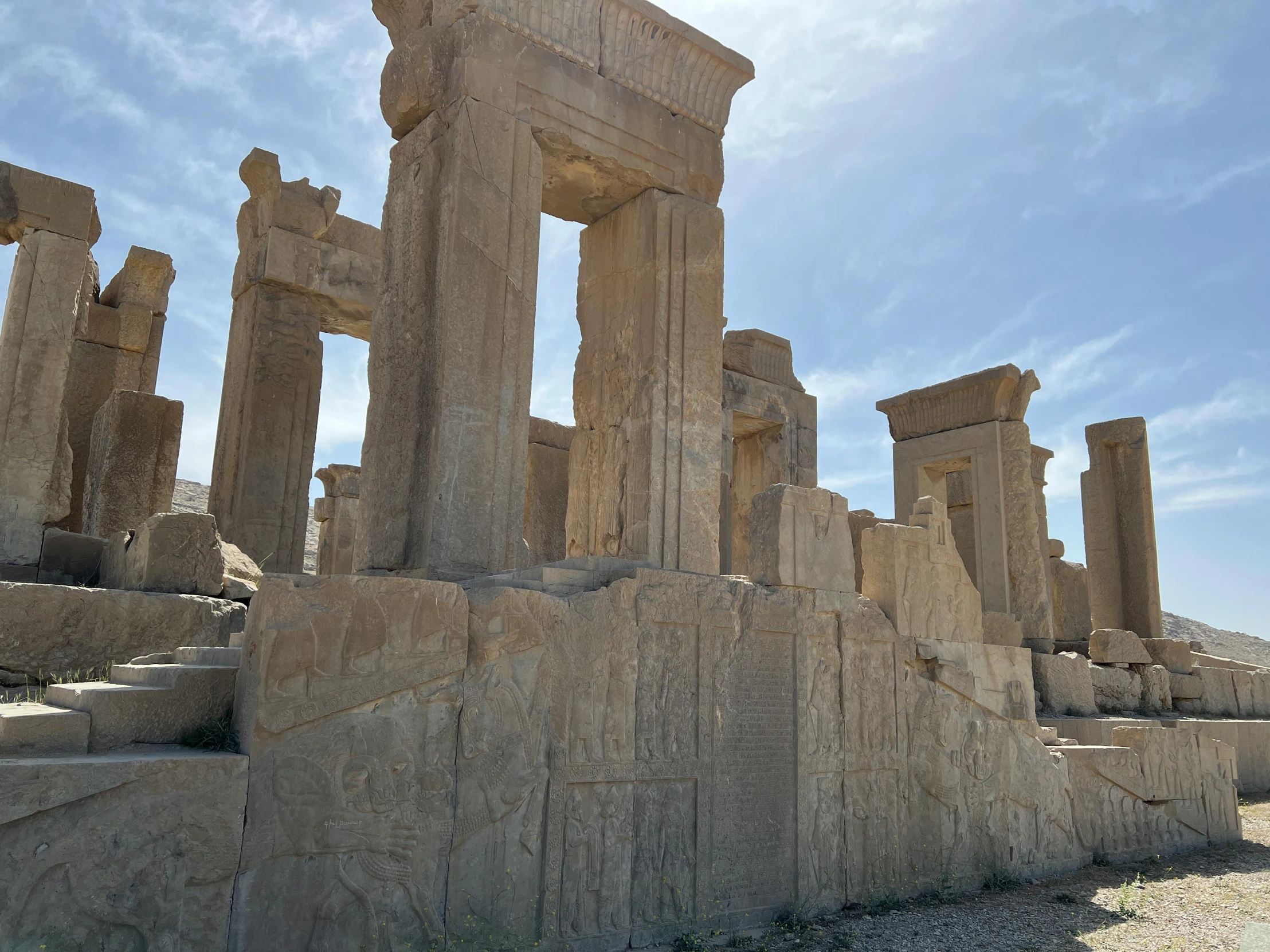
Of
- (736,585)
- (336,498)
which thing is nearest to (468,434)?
(736,585)

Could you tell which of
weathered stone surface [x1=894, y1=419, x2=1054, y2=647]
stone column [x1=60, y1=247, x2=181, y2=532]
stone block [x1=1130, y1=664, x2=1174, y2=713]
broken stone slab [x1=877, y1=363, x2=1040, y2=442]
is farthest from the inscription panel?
broken stone slab [x1=877, y1=363, x2=1040, y2=442]

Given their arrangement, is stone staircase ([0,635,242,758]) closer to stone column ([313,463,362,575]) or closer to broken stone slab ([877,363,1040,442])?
stone column ([313,463,362,575])

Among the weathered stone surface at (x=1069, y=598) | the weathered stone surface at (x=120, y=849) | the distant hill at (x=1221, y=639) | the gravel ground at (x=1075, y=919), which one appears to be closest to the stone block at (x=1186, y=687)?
the weathered stone surface at (x=1069, y=598)

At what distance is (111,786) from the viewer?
123 inches

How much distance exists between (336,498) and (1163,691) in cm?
1090

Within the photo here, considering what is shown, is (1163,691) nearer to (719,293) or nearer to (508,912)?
(719,293)

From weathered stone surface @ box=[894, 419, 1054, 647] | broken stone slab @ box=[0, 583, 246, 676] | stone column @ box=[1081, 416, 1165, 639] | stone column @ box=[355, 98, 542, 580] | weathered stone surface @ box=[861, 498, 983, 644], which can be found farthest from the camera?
stone column @ box=[1081, 416, 1165, 639]

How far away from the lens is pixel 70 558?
245 inches

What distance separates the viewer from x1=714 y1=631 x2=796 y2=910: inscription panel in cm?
498

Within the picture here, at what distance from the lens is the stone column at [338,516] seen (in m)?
12.6

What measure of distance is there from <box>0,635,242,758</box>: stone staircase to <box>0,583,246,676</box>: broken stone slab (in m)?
0.92

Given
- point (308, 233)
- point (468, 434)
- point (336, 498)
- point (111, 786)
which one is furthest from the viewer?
point (336, 498)

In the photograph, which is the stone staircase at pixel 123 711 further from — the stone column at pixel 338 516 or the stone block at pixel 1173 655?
the stone block at pixel 1173 655

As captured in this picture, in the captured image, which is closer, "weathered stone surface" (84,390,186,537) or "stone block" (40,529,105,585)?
"stone block" (40,529,105,585)
